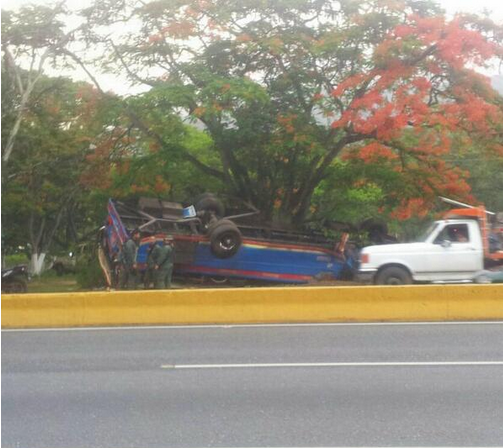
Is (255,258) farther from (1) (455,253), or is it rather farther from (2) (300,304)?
(2) (300,304)

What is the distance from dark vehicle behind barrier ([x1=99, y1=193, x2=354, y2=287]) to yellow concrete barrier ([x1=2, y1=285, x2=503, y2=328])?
23.8 ft

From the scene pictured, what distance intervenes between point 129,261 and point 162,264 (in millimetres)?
800

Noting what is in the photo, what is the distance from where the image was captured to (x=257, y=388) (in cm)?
845

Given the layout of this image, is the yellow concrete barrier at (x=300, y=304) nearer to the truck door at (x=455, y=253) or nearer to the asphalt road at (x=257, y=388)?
the asphalt road at (x=257, y=388)

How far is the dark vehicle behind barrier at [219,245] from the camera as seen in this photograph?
71.1 ft

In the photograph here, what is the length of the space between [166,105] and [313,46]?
164 inches

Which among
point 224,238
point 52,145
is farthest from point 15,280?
point 224,238

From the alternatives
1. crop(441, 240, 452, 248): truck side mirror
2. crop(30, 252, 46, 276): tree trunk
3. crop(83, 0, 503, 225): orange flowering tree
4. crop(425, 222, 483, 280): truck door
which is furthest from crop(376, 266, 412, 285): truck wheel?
crop(30, 252, 46, 276): tree trunk

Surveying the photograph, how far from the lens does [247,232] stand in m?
23.2

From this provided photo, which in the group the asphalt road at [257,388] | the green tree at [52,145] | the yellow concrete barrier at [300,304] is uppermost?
the green tree at [52,145]

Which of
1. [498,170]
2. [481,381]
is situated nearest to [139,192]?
[498,170]

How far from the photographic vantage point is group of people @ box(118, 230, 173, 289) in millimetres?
20345

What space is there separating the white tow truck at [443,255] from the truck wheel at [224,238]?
4065 millimetres

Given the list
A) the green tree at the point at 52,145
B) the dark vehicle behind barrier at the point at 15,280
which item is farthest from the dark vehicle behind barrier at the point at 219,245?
the green tree at the point at 52,145
